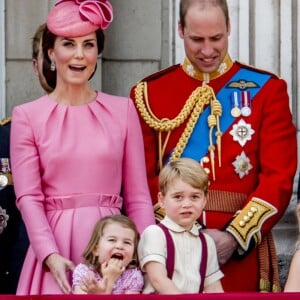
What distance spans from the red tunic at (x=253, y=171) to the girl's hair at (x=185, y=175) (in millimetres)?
448

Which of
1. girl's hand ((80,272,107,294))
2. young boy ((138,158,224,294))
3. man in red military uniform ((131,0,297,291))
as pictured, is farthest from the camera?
man in red military uniform ((131,0,297,291))

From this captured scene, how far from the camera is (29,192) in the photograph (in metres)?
7.53

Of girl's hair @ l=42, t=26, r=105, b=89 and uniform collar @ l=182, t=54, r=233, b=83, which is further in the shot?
uniform collar @ l=182, t=54, r=233, b=83

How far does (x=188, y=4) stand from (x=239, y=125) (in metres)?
0.54

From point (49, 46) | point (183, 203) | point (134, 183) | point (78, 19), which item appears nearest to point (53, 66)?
point (49, 46)

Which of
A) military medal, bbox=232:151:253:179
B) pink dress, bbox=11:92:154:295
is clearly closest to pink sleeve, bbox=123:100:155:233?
pink dress, bbox=11:92:154:295

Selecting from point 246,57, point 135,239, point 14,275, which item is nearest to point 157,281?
point 135,239

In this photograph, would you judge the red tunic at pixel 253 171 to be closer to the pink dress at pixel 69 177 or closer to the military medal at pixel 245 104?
the military medal at pixel 245 104

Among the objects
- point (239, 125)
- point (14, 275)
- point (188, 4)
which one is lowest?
point (14, 275)

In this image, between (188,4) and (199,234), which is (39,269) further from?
(188,4)

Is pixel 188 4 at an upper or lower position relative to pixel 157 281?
upper

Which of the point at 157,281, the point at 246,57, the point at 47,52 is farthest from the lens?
the point at 246,57

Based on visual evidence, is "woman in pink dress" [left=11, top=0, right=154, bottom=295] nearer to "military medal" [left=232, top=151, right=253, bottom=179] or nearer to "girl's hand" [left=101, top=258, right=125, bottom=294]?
"girl's hand" [left=101, top=258, right=125, bottom=294]

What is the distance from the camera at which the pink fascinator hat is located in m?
7.72
